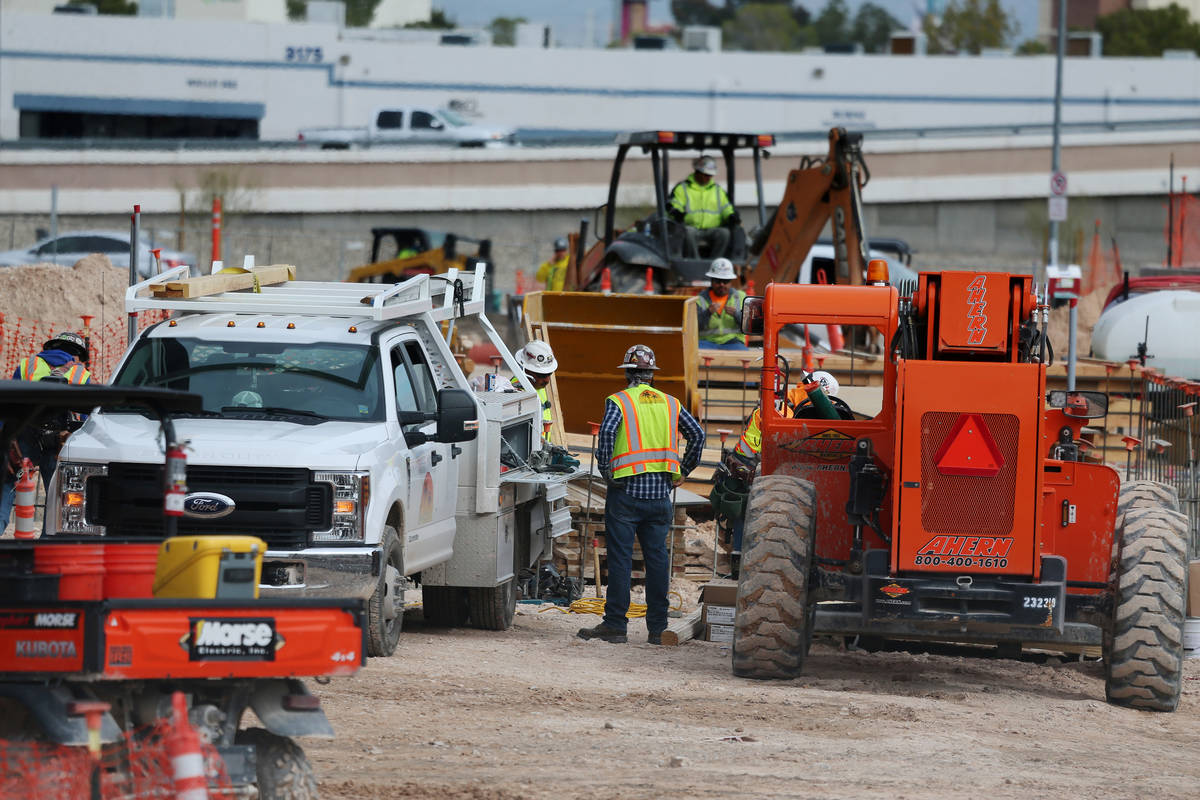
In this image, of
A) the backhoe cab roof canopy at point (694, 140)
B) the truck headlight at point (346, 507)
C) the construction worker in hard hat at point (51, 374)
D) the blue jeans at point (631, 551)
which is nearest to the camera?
the truck headlight at point (346, 507)

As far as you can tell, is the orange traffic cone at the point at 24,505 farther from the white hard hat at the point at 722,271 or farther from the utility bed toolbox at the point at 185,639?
the white hard hat at the point at 722,271

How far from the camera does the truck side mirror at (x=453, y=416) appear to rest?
11.1m

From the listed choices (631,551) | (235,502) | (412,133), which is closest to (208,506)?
(235,502)

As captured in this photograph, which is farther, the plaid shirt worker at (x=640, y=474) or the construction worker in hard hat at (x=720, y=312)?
the construction worker in hard hat at (x=720, y=312)

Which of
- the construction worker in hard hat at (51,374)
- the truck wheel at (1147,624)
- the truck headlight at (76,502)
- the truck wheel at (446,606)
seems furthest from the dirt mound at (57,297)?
the truck wheel at (1147,624)

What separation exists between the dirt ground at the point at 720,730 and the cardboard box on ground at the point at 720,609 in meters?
0.53

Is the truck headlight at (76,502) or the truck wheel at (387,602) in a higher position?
A: the truck headlight at (76,502)

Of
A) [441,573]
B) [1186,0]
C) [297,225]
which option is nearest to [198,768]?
[441,573]

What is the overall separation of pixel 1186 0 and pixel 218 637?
105948mm

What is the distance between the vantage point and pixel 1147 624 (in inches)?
406

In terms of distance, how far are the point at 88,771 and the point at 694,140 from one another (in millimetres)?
16607

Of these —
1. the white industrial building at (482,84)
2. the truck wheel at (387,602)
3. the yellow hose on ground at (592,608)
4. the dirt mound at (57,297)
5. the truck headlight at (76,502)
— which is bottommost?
the yellow hose on ground at (592,608)

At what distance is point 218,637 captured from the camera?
6.25 m

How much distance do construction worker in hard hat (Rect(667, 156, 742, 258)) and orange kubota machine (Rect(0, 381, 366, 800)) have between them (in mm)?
14798
